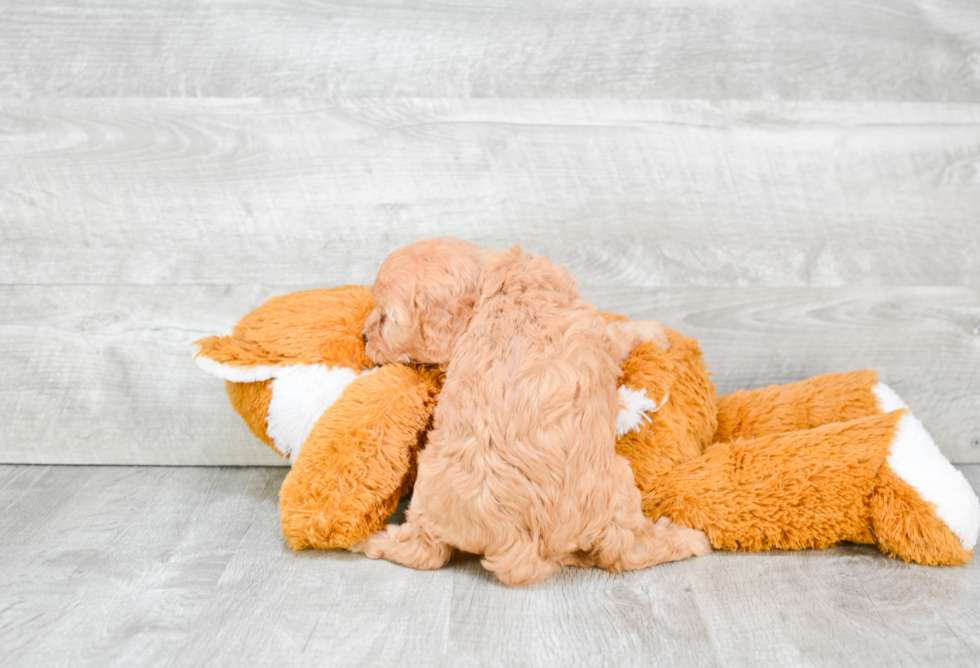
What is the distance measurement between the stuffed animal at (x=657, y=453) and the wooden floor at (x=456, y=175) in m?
0.27

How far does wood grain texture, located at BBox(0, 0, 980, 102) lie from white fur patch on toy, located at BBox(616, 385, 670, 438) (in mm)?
678

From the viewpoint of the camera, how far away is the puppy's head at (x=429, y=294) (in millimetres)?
1219

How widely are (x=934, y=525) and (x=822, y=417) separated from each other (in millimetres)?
282

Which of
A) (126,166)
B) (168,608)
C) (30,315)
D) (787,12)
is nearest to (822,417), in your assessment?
(787,12)

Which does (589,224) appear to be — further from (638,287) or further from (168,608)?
(168,608)

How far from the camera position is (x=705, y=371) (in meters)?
1.51

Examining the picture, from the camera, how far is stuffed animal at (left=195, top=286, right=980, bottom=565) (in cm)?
130

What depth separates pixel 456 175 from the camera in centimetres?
166

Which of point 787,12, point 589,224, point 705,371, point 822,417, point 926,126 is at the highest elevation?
point 787,12

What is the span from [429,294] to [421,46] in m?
0.68

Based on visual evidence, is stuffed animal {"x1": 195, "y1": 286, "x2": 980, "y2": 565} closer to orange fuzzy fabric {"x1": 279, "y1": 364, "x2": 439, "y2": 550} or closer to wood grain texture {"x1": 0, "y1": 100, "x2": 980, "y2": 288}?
orange fuzzy fabric {"x1": 279, "y1": 364, "x2": 439, "y2": 550}

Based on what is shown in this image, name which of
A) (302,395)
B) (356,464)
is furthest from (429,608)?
(302,395)

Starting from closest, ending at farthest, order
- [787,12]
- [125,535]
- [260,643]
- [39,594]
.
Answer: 1. [260,643]
2. [39,594]
3. [125,535]
4. [787,12]

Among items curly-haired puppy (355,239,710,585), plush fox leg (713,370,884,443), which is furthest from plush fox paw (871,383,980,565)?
curly-haired puppy (355,239,710,585)
